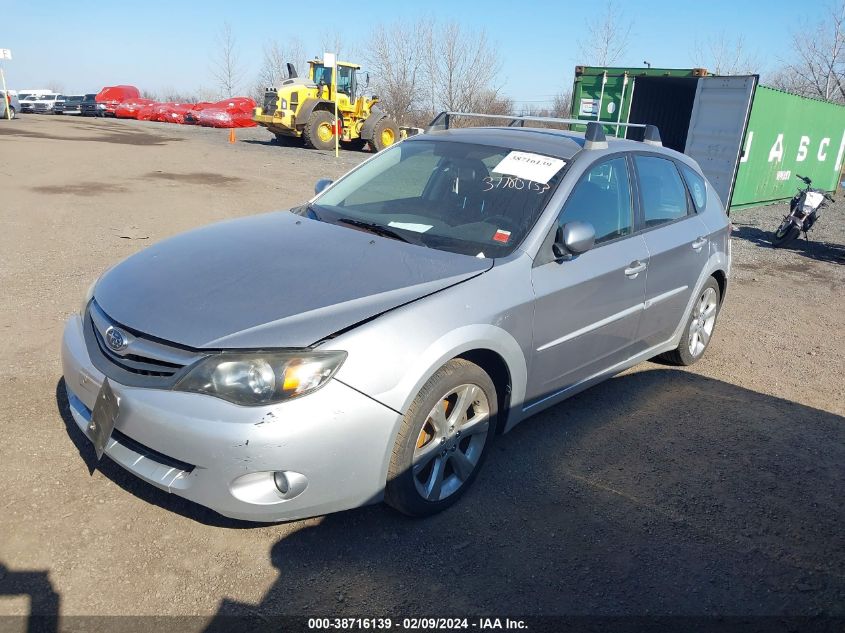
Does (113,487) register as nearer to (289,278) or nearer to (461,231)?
(289,278)

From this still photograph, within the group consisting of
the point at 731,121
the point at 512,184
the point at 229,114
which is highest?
the point at 731,121

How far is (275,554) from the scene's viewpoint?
2.79 metres

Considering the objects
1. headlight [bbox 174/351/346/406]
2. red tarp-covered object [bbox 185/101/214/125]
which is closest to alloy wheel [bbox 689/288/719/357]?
headlight [bbox 174/351/346/406]

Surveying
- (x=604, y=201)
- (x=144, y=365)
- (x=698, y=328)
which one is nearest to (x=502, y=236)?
(x=604, y=201)

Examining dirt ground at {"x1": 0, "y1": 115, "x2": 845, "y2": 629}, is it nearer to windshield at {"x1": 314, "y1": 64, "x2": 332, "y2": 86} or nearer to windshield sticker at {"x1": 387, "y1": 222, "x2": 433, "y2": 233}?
windshield sticker at {"x1": 387, "y1": 222, "x2": 433, "y2": 233}

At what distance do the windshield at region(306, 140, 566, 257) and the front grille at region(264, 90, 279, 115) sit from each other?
20.5 metres

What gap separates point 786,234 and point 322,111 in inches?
658

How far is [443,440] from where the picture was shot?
9.93 feet

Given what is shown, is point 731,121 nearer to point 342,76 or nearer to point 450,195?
point 450,195

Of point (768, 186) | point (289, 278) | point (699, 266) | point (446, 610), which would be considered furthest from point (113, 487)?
point (768, 186)

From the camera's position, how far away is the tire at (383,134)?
24.0 m

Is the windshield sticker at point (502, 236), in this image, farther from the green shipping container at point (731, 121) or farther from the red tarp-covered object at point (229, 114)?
the red tarp-covered object at point (229, 114)

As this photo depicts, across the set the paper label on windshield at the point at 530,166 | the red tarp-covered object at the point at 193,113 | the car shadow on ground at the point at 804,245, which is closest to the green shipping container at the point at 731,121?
the car shadow on ground at the point at 804,245

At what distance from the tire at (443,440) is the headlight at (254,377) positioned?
48 cm
